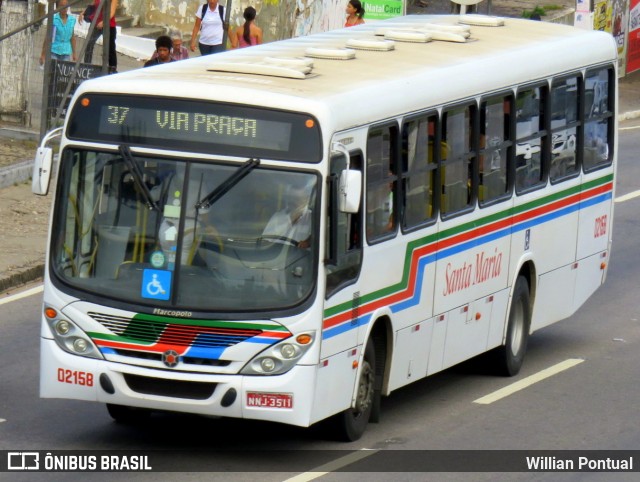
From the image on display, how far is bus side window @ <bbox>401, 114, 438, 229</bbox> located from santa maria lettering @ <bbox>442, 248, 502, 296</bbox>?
1.92ft

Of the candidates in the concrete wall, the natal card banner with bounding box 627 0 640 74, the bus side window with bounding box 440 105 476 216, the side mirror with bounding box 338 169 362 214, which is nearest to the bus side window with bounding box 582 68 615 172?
the bus side window with bounding box 440 105 476 216

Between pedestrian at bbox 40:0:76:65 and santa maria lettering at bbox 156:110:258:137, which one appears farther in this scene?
pedestrian at bbox 40:0:76:65

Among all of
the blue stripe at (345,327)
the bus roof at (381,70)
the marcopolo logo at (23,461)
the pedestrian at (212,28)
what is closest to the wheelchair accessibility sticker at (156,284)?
the blue stripe at (345,327)

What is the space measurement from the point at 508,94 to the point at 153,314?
13.9ft

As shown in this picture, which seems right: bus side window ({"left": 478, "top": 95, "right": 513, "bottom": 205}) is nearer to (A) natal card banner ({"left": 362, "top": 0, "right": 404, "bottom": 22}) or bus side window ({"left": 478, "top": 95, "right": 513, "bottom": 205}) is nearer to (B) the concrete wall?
(B) the concrete wall

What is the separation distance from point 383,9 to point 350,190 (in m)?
17.4

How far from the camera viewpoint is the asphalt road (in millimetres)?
11180

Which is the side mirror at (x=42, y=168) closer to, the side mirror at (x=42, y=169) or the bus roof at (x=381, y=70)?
the side mirror at (x=42, y=169)

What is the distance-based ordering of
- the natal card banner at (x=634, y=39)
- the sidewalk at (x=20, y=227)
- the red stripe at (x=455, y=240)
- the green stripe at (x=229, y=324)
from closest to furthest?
the green stripe at (x=229, y=324) → the red stripe at (x=455, y=240) → the sidewalk at (x=20, y=227) → the natal card banner at (x=634, y=39)

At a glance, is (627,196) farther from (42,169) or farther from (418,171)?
(42,169)

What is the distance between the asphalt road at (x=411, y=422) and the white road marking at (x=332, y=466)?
25 mm

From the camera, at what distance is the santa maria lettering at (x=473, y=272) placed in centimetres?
1268

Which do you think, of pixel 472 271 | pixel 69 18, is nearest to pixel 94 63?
pixel 69 18

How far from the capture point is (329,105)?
10.8 meters
